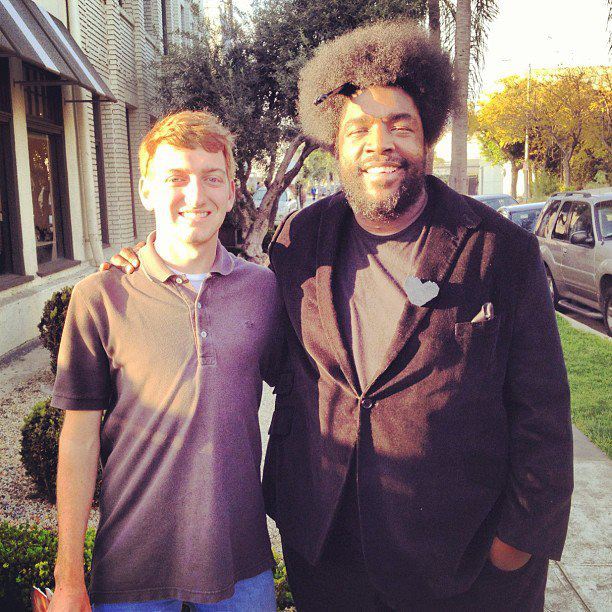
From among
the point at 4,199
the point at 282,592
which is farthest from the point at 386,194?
the point at 4,199

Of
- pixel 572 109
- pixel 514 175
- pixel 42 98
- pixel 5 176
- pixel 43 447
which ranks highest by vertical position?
pixel 572 109

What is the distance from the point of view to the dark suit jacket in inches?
84.7

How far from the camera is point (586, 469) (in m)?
5.24

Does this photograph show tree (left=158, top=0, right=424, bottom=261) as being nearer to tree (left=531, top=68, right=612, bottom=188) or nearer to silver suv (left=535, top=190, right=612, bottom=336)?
silver suv (left=535, top=190, right=612, bottom=336)

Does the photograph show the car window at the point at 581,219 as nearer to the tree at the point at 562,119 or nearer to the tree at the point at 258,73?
the tree at the point at 258,73

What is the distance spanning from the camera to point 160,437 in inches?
80.9

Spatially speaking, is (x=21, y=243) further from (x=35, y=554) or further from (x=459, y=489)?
(x=459, y=489)

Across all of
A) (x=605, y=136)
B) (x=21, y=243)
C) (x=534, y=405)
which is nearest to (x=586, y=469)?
(x=534, y=405)

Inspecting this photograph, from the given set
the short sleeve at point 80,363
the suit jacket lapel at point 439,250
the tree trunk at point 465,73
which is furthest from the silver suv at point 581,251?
the short sleeve at point 80,363

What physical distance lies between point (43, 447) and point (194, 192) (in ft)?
10.3

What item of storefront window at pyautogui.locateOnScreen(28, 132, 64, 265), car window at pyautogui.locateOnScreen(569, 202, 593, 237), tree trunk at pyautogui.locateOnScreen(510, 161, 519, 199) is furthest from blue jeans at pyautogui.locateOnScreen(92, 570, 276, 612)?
tree trunk at pyautogui.locateOnScreen(510, 161, 519, 199)

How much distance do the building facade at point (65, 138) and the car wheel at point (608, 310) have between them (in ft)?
24.8

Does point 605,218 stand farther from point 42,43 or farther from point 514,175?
point 514,175

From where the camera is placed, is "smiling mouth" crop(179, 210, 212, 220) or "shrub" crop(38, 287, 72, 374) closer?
"smiling mouth" crop(179, 210, 212, 220)
